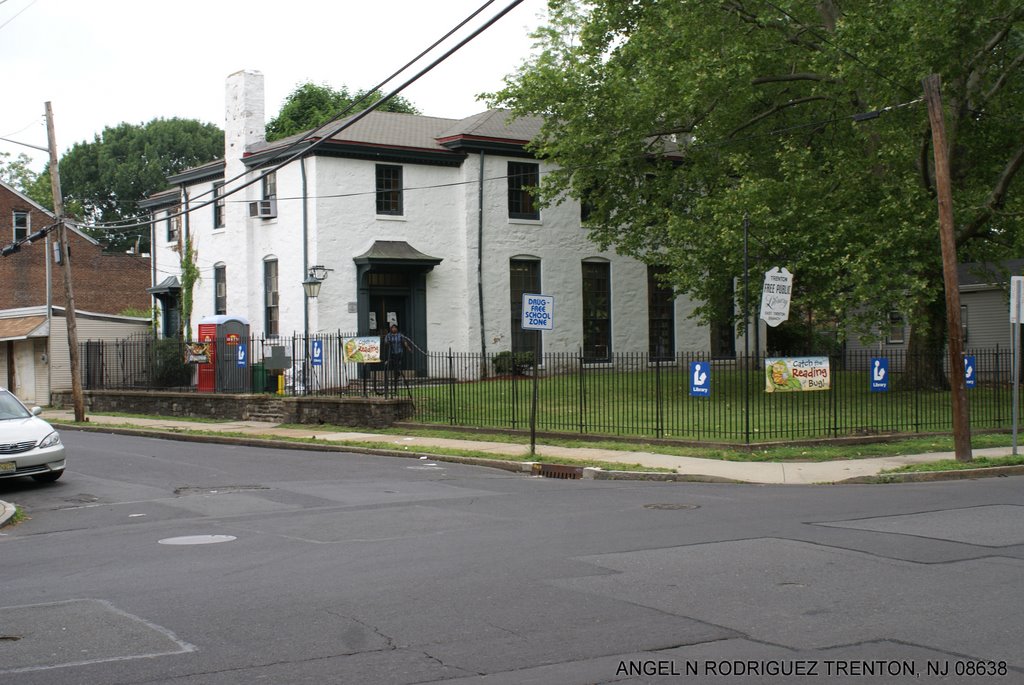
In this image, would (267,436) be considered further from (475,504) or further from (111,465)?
(475,504)

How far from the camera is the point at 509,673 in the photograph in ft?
19.6

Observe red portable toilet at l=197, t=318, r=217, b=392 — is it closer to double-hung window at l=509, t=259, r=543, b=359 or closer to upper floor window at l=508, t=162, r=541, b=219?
double-hung window at l=509, t=259, r=543, b=359

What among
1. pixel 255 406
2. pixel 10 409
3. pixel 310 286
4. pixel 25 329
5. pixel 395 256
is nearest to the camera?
pixel 10 409

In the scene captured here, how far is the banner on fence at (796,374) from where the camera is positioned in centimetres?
1969

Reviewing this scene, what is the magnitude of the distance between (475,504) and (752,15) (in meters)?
17.2

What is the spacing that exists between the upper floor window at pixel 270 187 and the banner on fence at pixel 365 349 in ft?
33.3

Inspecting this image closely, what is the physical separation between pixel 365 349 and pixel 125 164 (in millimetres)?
53574

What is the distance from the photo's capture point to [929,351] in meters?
27.4

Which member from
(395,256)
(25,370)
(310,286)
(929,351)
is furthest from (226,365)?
(929,351)

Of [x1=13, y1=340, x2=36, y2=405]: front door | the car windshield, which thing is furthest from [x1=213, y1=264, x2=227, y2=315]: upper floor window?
the car windshield

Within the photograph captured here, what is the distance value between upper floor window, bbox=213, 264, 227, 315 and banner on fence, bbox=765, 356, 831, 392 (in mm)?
22652

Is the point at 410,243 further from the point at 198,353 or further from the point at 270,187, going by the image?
the point at 198,353

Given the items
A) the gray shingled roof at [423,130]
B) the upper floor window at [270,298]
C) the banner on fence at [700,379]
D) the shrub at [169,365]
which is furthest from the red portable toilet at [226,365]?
the banner on fence at [700,379]

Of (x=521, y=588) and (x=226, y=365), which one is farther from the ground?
(x=226, y=365)
